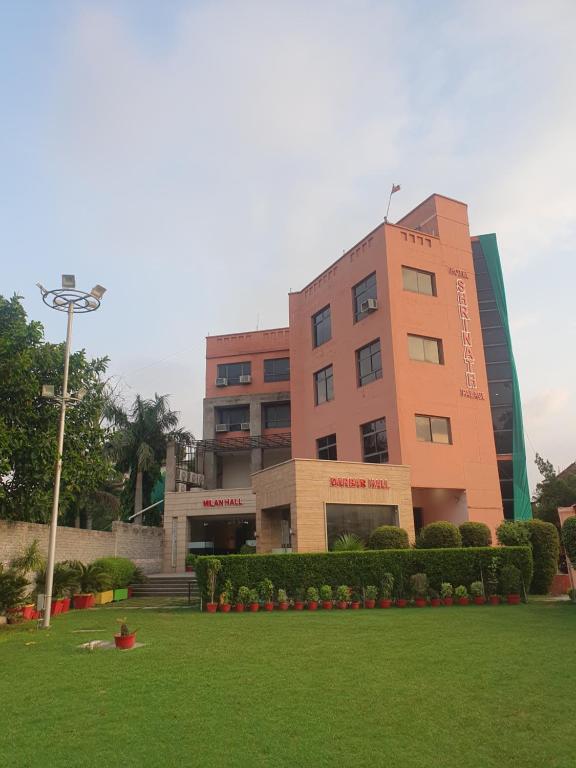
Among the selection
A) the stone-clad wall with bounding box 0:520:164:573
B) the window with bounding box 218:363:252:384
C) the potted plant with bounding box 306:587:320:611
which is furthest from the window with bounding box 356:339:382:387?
the window with bounding box 218:363:252:384

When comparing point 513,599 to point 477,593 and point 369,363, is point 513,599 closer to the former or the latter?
point 477,593

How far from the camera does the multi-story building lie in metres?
22.8

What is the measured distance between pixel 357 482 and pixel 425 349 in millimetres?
7891

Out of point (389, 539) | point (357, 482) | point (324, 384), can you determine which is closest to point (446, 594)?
point (389, 539)

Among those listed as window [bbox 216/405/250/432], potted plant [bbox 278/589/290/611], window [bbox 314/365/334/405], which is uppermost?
window [bbox 216/405/250/432]

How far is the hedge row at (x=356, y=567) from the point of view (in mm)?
18375

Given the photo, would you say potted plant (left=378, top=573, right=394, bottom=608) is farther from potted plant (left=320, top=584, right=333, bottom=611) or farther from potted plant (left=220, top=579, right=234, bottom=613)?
potted plant (left=220, top=579, right=234, bottom=613)

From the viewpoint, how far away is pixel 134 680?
27.7 ft

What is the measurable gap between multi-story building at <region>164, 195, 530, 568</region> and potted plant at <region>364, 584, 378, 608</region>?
3.49 meters

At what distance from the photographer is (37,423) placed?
59.0 ft

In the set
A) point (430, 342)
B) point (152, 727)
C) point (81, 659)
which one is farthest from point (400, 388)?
point (152, 727)

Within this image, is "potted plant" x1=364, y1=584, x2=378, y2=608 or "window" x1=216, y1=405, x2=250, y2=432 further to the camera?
"window" x1=216, y1=405, x2=250, y2=432

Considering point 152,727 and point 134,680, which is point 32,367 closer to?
point 134,680

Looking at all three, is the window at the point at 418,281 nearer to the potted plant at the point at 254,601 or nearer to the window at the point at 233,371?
the potted plant at the point at 254,601
